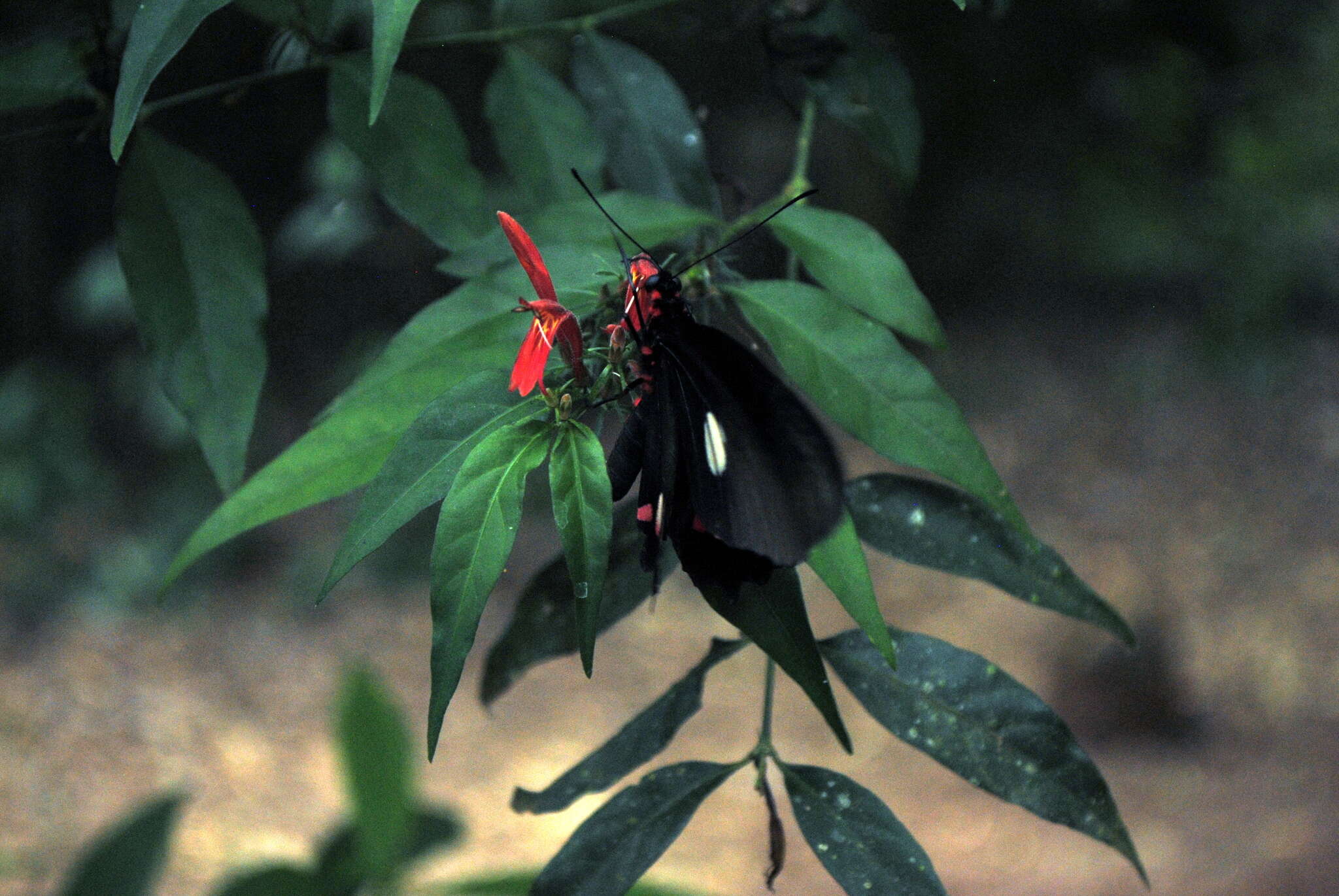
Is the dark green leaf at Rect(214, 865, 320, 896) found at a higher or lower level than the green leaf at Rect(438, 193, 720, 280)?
lower

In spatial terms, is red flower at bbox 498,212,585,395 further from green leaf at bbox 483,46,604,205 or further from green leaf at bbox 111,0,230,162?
green leaf at bbox 483,46,604,205

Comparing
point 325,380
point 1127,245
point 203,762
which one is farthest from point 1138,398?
point 203,762

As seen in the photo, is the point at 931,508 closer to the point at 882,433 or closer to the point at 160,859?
the point at 882,433

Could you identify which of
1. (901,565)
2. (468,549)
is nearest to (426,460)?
(468,549)

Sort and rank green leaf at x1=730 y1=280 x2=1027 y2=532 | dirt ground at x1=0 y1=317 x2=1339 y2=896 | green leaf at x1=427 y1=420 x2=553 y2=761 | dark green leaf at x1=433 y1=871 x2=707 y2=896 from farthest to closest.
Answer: dirt ground at x1=0 y1=317 x2=1339 y2=896 < dark green leaf at x1=433 y1=871 x2=707 y2=896 < green leaf at x1=730 y1=280 x2=1027 y2=532 < green leaf at x1=427 y1=420 x2=553 y2=761

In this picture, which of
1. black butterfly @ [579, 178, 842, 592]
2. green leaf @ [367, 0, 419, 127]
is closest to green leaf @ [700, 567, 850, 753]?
black butterfly @ [579, 178, 842, 592]

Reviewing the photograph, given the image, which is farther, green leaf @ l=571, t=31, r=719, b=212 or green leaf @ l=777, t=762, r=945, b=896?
green leaf @ l=571, t=31, r=719, b=212
